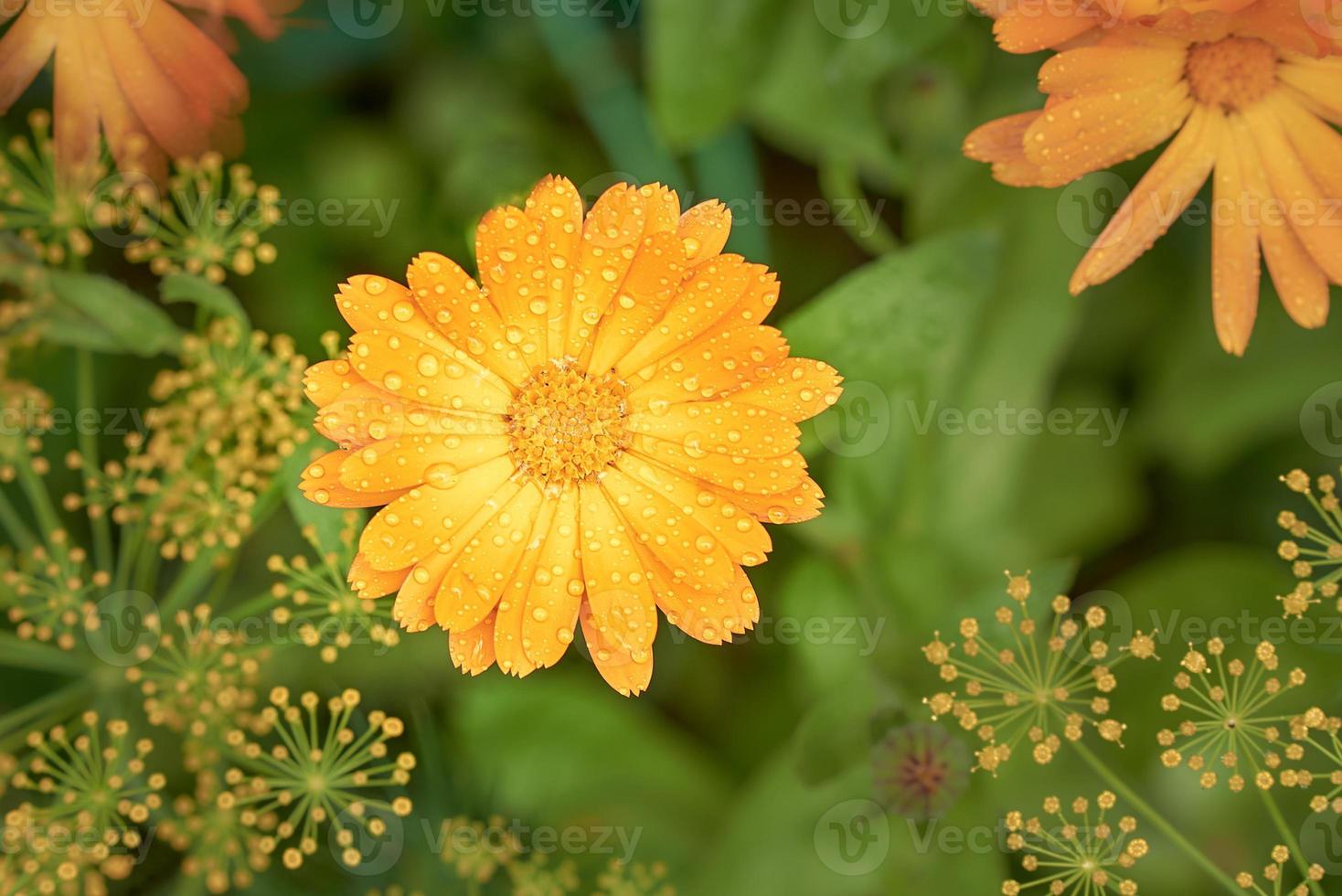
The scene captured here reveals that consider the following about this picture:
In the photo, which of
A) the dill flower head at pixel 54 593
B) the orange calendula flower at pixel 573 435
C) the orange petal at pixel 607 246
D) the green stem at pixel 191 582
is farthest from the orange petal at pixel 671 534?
the dill flower head at pixel 54 593

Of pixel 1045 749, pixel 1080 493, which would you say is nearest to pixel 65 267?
pixel 1045 749

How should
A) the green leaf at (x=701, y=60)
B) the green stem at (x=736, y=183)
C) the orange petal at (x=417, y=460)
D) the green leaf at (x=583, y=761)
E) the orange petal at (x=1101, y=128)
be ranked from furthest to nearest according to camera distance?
the green leaf at (x=583, y=761), the green stem at (x=736, y=183), the green leaf at (x=701, y=60), the orange petal at (x=1101, y=128), the orange petal at (x=417, y=460)

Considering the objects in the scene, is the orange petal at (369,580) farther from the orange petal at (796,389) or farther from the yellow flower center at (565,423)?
the orange petal at (796,389)

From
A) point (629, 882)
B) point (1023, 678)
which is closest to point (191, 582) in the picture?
point (629, 882)

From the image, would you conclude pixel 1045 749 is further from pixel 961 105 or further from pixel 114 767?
pixel 114 767

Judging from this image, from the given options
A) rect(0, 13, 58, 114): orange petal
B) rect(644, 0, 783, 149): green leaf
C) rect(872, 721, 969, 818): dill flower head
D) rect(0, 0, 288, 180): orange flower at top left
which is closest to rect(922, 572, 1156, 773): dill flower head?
rect(872, 721, 969, 818): dill flower head

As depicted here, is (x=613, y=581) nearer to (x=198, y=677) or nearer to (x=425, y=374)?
A: (x=425, y=374)

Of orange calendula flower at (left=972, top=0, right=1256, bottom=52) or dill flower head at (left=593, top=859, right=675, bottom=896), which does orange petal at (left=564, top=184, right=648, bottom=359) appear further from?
dill flower head at (left=593, top=859, right=675, bottom=896)
